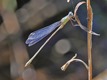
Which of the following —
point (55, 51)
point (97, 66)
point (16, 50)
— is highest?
point (16, 50)

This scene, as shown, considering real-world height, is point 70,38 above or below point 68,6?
below

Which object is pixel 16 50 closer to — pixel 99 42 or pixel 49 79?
pixel 49 79

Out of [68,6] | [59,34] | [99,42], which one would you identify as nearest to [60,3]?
[68,6]

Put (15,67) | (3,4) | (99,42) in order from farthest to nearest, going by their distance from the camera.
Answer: (99,42) → (15,67) → (3,4)

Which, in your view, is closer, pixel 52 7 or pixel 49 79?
pixel 52 7

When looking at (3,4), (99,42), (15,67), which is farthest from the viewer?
(99,42)

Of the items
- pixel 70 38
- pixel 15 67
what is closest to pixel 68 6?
pixel 70 38

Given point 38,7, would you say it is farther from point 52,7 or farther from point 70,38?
point 70,38
